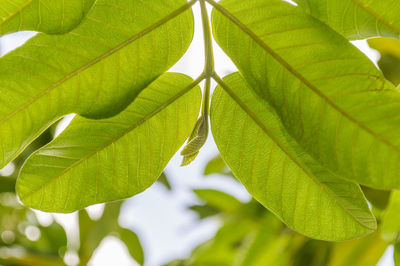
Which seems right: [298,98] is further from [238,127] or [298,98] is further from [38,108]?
[38,108]

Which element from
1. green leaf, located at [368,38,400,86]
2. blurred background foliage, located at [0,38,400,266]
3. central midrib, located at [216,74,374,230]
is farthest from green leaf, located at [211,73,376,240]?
green leaf, located at [368,38,400,86]

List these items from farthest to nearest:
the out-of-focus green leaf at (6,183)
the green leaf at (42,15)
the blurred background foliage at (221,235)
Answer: the out-of-focus green leaf at (6,183) → the blurred background foliage at (221,235) → the green leaf at (42,15)

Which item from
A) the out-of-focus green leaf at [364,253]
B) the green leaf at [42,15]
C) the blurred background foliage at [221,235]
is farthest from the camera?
the blurred background foliage at [221,235]

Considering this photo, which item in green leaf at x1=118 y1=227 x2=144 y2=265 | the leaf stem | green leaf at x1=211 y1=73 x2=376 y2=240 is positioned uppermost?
the leaf stem

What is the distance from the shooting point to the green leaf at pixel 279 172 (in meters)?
0.71

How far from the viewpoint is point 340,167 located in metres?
0.62

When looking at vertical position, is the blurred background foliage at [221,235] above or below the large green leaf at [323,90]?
below

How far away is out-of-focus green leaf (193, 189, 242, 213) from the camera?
2.14 metres

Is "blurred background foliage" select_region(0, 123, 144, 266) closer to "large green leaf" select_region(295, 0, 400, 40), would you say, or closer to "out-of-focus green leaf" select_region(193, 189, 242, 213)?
"out-of-focus green leaf" select_region(193, 189, 242, 213)

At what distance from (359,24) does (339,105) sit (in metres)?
0.11

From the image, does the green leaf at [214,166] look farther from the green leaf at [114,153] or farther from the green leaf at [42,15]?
the green leaf at [42,15]

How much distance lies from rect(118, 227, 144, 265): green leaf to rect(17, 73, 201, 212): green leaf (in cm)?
148

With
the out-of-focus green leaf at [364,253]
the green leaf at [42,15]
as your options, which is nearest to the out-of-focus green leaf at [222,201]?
the out-of-focus green leaf at [364,253]

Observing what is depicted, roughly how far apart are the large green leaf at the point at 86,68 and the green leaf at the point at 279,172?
0.47 ft
